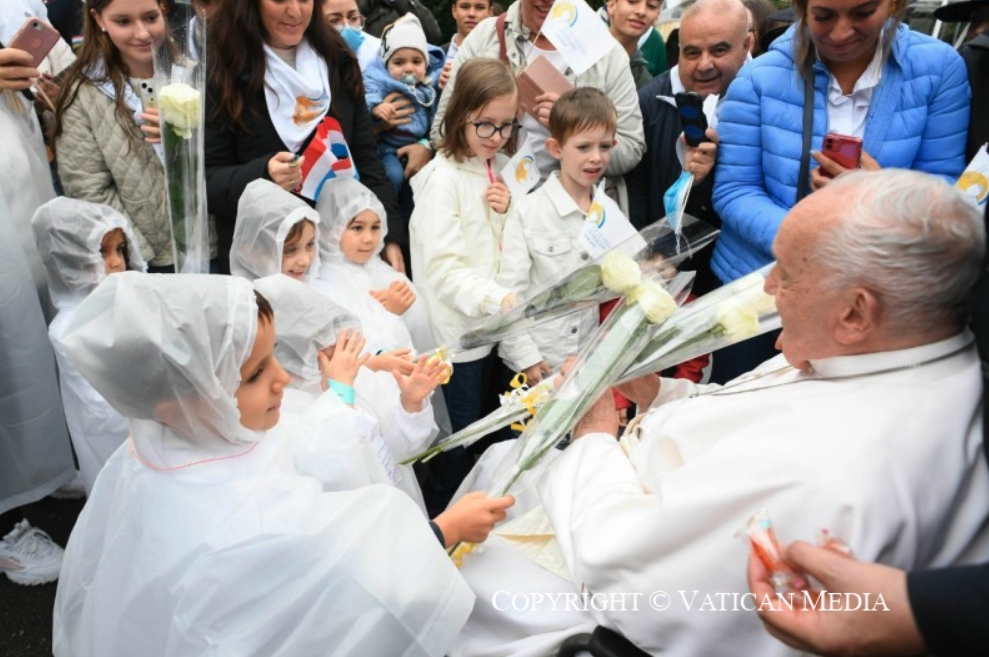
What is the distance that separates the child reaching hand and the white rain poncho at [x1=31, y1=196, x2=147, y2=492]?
1.74 meters

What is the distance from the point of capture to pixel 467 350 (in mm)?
3002

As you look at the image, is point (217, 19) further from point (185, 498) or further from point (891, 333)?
point (891, 333)

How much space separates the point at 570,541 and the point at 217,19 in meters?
2.85

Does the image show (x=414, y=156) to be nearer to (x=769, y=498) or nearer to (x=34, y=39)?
(x=34, y=39)

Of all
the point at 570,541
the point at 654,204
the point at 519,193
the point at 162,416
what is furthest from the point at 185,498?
the point at 654,204

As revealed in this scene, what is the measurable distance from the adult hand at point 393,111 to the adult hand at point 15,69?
1838 mm

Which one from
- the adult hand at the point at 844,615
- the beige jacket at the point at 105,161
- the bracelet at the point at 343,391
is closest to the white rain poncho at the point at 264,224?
the beige jacket at the point at 105,161

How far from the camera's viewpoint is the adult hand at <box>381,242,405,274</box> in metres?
4.00

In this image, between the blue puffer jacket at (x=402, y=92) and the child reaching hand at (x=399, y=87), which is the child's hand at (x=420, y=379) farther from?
the blue puffer jacket at (x=402, y=92)

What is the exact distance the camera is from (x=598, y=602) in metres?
1.96

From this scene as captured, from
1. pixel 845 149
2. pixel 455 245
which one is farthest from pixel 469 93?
pixel 845 149

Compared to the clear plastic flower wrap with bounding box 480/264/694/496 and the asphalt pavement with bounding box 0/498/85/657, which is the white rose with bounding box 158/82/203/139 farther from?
the asphalt pavement with bounding box 0/498/85/657

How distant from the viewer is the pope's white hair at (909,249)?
1.70 m

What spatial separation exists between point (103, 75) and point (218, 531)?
2.74 metres
